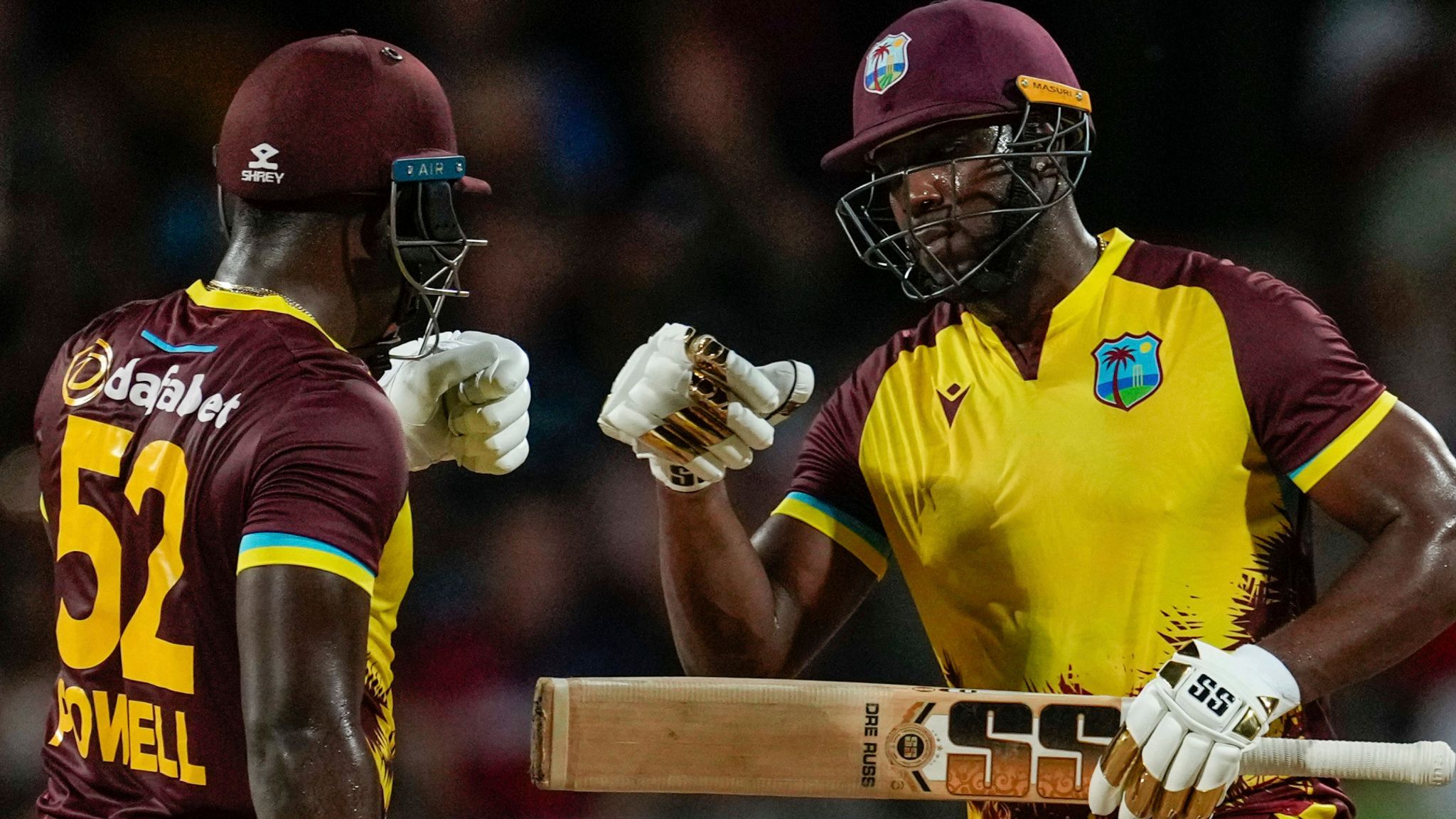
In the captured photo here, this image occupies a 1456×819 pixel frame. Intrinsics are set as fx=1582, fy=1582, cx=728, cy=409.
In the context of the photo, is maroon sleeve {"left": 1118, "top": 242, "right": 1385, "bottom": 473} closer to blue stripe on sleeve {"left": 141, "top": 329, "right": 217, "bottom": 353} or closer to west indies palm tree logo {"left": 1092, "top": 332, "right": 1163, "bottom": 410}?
west indies palm tree logo {"left": 1092, "top": 332, "right": 1163, "bottom": 410}

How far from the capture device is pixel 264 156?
247cm

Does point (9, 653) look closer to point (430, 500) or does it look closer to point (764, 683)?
point (430, 500)

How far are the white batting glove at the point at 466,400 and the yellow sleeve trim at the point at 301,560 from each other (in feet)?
2.88

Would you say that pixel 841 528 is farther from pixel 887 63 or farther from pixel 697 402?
pixel 887 63

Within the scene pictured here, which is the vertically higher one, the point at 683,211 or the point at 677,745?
the point at 683,211

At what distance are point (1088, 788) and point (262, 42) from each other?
4.16m

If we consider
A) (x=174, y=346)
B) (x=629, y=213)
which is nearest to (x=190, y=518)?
(x=174, y=346)

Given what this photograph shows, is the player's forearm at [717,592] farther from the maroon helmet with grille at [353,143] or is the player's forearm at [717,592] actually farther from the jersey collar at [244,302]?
the jersey collar at [244,302]

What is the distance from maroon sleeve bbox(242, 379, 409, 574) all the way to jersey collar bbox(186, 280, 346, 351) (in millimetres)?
212

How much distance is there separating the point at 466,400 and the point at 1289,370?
1488 mm

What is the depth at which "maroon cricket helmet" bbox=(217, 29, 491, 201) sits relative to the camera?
8.11 feet

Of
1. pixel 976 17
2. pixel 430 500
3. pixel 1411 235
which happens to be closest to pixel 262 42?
pixel 430 500

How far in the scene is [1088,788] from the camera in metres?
2.57

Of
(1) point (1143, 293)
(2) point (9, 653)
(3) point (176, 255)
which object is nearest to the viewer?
(1) point (1143, 293)
